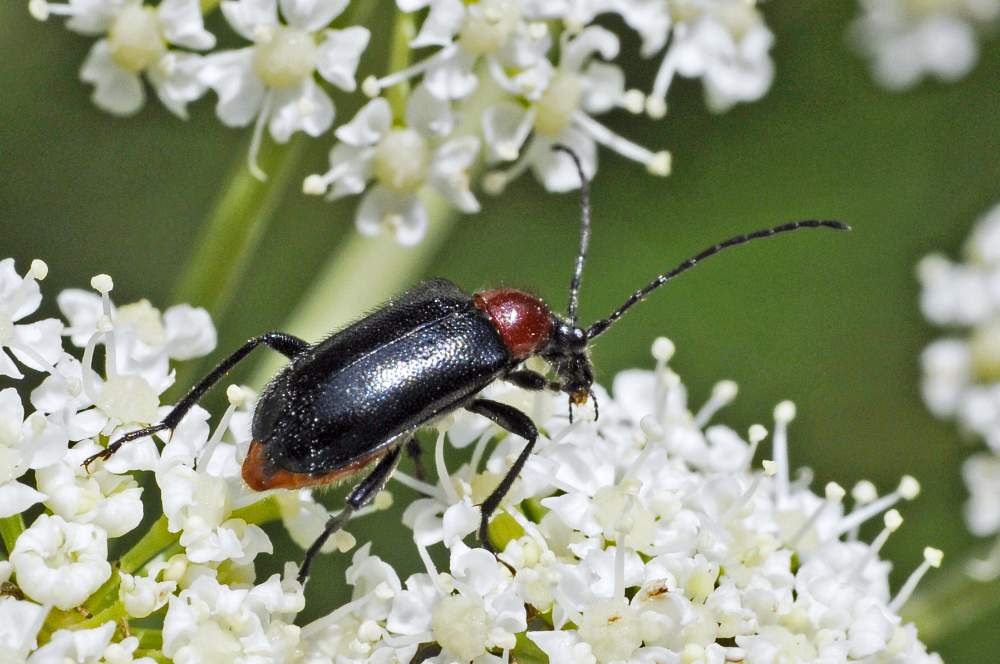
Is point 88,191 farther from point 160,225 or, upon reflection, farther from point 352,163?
point 352,163

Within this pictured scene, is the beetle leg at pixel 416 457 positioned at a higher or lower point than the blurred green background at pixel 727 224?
lower

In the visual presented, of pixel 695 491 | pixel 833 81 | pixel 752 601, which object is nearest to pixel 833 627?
pixel 752 601

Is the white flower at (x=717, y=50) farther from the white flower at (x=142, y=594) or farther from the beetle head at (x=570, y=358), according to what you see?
the white flower at (x=142, y=594)

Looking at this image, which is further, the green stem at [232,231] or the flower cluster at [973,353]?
the flower cluster at [973,353]

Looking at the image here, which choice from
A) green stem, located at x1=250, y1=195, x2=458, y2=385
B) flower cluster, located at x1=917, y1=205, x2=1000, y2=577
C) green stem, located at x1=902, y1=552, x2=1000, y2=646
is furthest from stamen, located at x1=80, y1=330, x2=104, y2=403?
flower cluster, located at x1=917, y1=205, x2=1000, y2=577

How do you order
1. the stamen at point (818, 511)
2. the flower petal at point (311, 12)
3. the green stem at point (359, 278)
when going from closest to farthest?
the stamen at point (818, 511) → the flower petal at point (311, 12) → the green stem at point (359, 278)

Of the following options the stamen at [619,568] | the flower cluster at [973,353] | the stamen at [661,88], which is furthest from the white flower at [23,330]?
the flower cluster at [973,353]
